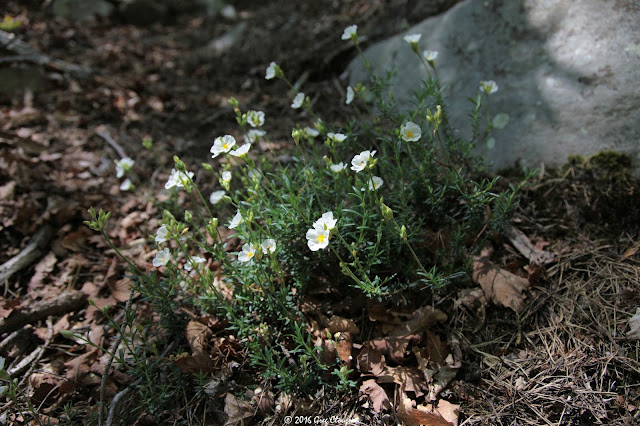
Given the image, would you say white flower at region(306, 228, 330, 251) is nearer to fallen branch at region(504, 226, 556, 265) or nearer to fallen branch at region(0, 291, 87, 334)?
fallen branch at region(504, 226, 556, 265)

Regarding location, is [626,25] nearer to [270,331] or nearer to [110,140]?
[270,331]

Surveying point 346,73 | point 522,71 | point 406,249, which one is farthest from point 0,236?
point 522,71

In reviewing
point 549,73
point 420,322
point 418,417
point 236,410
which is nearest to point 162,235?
point 236,410

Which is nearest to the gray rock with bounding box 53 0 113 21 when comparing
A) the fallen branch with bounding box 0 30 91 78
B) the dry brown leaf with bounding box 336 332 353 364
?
the fallen branch with bounding box 0 30 91 78

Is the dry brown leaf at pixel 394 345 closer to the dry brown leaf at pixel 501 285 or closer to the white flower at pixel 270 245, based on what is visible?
the dry brown leaf at pixel 501 285

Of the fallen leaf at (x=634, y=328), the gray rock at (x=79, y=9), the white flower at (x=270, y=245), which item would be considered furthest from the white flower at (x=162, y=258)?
the gray rock at (x=79, y=9)
